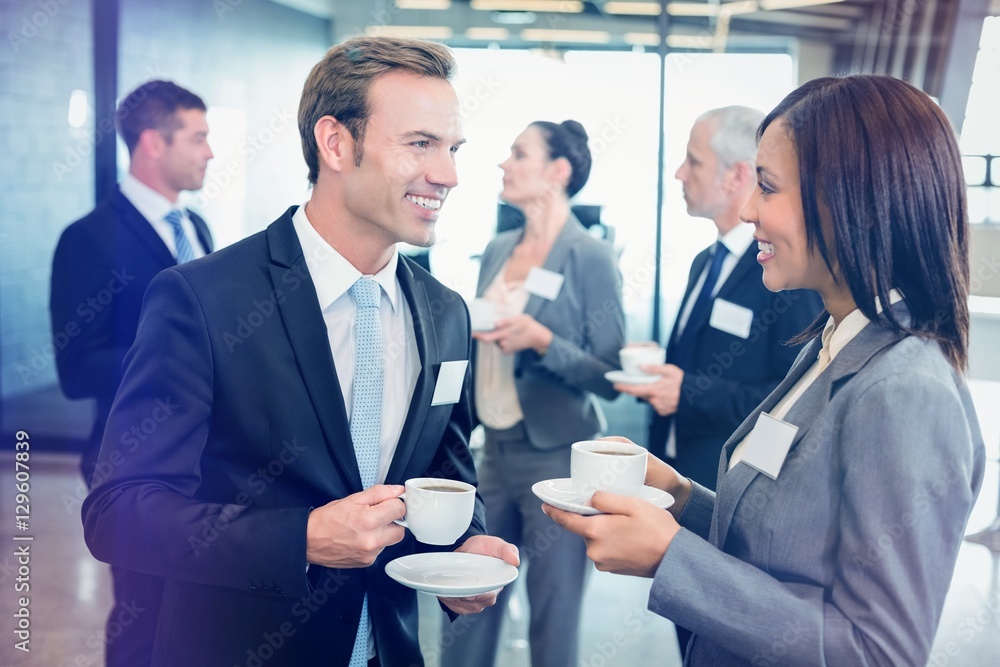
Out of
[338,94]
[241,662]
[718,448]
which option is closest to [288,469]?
[241,662]

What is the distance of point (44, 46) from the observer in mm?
5449

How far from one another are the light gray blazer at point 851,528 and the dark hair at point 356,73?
3.11 feet

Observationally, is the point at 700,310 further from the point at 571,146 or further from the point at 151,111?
the point at 151,111

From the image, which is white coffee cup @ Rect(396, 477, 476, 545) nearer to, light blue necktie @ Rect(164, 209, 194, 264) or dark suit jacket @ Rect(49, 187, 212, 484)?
dark suit jacket @ Rect(49, 187, 212, 484)

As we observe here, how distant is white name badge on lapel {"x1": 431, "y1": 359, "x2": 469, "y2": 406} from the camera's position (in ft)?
5.55

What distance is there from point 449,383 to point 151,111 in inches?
92.2

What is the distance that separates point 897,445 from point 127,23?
5646 millimetres

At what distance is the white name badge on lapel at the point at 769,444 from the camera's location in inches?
49.2

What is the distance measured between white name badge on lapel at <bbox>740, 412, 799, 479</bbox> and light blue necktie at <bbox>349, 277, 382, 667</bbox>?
0.66 m

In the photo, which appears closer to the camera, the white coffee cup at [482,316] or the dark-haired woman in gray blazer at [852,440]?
the dark-haired woman in gray blazer at [852,440]

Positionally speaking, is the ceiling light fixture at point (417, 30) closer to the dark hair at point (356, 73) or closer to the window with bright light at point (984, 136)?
the window with bright light at point (984, 136)

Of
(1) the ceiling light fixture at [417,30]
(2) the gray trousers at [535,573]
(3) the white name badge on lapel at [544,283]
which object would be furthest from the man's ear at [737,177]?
(1) the ceiling light fixture at [417,30]

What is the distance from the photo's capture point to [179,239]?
3279mm

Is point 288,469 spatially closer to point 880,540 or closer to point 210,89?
point 880,540
